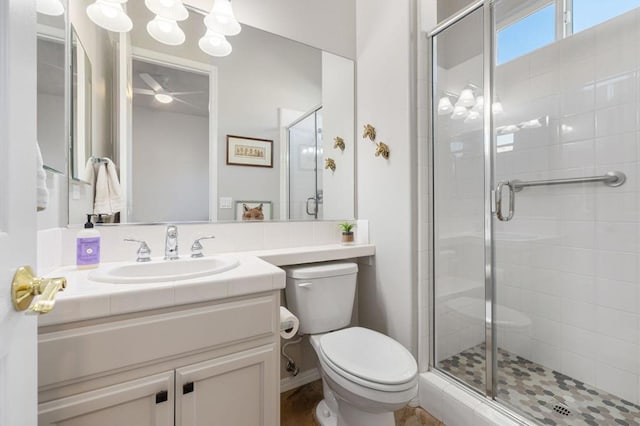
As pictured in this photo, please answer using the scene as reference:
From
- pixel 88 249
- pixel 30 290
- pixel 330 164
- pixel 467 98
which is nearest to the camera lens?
pixel 30 290

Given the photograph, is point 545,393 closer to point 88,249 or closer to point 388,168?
point 388,168

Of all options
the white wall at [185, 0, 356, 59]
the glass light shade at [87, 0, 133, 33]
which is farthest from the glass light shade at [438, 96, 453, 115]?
the glass light shade at [87, 0, 133, 33]

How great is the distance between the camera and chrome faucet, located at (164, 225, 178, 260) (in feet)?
4.03

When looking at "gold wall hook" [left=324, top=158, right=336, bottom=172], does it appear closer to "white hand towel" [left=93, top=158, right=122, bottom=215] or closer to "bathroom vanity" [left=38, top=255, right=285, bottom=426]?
"bathroom vanity" [left=38, top=255, right=285, bottom=426]

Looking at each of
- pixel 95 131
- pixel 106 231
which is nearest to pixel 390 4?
pixel 95 131

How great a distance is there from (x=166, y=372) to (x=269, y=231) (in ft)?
2.83

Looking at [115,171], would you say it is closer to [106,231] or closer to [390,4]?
[106,231]

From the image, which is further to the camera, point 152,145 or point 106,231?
point 152,145

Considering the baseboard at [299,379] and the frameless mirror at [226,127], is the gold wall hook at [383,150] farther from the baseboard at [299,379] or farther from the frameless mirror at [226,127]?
the baseboard at [299,379]

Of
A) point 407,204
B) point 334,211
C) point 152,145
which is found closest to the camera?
point 152,145

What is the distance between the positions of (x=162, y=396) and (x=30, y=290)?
0.58 metres

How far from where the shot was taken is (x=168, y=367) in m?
0.83

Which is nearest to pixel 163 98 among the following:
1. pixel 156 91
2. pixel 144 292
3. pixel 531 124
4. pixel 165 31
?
pixel 156 91

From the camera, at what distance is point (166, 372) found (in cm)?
83
